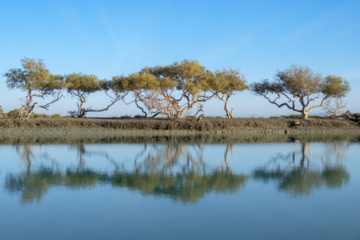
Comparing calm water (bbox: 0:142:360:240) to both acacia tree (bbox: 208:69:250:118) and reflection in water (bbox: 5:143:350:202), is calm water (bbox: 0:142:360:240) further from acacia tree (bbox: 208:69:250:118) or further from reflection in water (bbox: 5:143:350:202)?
acacia tree (bbox: 208:69:250:118)

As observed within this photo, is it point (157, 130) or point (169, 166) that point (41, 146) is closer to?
point (169, 166)

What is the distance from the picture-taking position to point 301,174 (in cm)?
1352

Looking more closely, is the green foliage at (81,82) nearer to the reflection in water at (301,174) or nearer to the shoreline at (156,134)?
the shoreline at (156,134)

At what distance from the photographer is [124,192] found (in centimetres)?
1059

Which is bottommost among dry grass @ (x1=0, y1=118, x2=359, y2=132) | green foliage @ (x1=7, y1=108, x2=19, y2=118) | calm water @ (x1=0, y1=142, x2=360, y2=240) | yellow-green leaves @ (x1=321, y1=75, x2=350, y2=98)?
calm water @ (x1=0, y1=142, x2=360, y2=240)

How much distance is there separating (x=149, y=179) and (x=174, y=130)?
21.3m

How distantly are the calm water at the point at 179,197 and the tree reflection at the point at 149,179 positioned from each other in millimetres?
31

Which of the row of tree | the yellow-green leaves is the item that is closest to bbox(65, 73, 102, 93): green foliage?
the row of tree

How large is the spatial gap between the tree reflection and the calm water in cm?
3

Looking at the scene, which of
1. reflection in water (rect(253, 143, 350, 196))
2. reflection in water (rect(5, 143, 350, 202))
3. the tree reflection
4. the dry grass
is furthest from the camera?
the dry grass

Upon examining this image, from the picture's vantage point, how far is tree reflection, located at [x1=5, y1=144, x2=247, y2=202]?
10.7 meters

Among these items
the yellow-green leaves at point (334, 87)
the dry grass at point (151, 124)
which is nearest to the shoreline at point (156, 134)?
the dry grass at point (151, 124)

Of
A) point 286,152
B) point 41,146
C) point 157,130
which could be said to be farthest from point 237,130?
point 41,146

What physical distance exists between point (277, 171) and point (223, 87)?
93.0 ft
